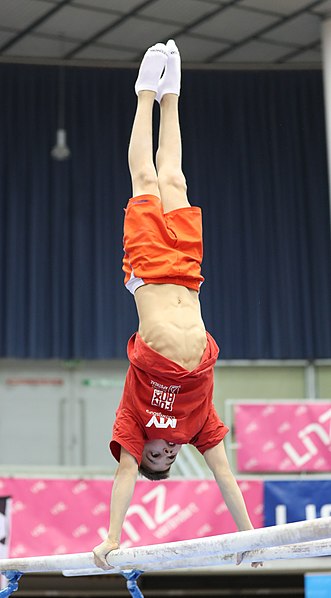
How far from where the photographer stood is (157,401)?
15.8 ft

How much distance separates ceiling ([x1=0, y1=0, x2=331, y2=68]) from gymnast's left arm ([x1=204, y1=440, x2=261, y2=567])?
856 centimetres

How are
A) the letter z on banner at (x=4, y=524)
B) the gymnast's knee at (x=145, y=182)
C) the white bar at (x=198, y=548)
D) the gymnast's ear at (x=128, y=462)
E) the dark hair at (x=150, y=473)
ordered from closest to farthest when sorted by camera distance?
the white bar at (x=198, y=548) → the gymnast's ear at (x=128, y=462) → the dark hair at (x=150, y=473) → the gymnast's knee at (x=145, y=182) → the letter z on banner at (x=4, y=524)

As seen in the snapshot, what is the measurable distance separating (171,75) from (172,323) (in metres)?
1.48

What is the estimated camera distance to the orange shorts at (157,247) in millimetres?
5004

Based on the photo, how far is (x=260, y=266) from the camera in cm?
1405

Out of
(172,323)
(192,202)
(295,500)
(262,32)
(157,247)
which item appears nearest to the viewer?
(172,323)

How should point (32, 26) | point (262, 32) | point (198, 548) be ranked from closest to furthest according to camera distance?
point (198, 548), point (32, 26), point (262, 32)

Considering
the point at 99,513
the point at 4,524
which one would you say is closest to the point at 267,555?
the point at 99,513

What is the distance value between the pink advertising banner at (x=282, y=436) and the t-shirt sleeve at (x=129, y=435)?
643 cm

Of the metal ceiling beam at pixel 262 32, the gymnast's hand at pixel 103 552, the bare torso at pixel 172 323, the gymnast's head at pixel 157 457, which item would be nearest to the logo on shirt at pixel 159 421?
the gymnast's head at pixel 157 457

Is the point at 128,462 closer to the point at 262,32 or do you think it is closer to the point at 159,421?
the point at 159,421

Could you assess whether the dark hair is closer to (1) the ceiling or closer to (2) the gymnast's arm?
(2) the gymnast's arm

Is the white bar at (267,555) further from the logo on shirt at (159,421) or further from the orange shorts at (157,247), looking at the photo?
the orange shorts at (157,247)

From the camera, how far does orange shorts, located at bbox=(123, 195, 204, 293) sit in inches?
197
